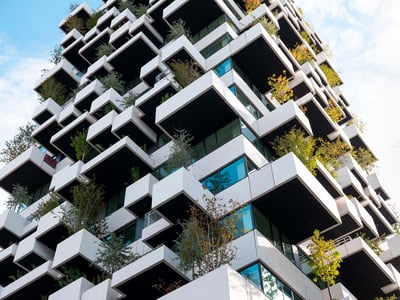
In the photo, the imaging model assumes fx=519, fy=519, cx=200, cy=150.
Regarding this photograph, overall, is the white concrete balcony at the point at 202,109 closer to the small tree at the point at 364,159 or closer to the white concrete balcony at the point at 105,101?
the white concrete balcony at the point at 105,101

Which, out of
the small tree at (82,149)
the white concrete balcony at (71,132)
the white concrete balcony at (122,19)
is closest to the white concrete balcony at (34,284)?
the small tree at (82,149)

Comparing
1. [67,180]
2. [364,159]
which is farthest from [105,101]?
[364,159]

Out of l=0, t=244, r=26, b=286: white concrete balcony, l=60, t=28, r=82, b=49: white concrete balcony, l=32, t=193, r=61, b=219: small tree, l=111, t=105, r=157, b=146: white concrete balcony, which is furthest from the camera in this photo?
l=60, t=28, r=82, b=49: white concrete balcony

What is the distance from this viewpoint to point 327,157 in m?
24.2

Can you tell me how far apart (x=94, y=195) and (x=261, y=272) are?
30.8 ft

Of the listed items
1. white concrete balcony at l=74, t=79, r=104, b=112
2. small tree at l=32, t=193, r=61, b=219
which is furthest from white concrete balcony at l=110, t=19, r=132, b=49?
small tree at l=32, t=193, r=61, b=219

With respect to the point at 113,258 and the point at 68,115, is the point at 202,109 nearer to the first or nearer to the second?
the point at 113,258

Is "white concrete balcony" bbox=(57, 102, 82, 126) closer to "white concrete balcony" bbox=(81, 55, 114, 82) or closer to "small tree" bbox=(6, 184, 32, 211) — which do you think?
"white concrete balcony" bbox=(81, 55, 114, 82)

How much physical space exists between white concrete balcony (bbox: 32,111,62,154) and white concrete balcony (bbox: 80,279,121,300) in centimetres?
1620

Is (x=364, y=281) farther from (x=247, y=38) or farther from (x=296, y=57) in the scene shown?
(x=296, y=57)

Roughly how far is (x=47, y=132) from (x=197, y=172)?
14896 millimetres

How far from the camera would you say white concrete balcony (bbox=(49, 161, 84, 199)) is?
23984 mm

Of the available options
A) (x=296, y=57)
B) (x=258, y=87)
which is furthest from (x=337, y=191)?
(x=296, y=57)

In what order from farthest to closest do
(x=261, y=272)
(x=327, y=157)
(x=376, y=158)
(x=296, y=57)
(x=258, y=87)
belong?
(x=376, y=158) → (x=296, y=57) → (x=258, y=87) → (x=327, y=157) → (x=261, y=272)
